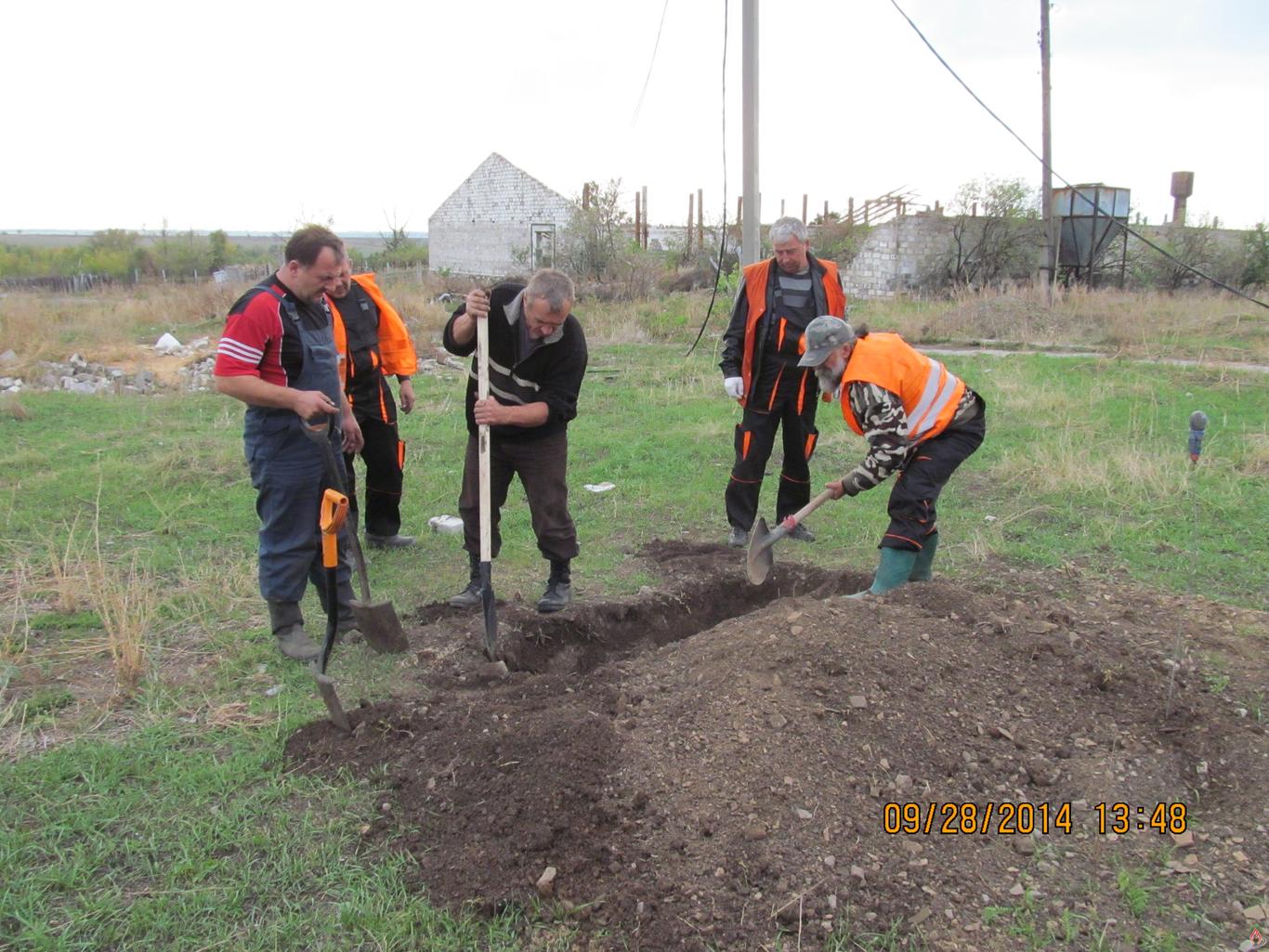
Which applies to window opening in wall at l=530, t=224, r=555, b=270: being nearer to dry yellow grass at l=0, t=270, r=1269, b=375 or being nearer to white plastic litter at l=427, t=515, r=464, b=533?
dry yellow grass at l=0, t=270, r=1269, b=375

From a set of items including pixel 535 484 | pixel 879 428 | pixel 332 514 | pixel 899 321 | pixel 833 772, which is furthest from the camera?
pixel 899 321

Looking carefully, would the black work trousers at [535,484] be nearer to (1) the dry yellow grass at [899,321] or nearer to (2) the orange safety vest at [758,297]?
(2) the orange safety vest at [758,297]

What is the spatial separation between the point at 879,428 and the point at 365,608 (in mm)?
2325

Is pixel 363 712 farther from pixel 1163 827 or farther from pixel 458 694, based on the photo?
pixel 1163 827

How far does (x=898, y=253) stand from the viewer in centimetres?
2789

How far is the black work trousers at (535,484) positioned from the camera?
432 cm

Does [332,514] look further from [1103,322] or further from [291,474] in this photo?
[1103,322]

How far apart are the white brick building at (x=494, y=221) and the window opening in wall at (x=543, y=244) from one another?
0.11ft

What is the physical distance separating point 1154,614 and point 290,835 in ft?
12.5

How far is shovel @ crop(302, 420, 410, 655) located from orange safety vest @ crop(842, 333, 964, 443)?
2134 millimetres

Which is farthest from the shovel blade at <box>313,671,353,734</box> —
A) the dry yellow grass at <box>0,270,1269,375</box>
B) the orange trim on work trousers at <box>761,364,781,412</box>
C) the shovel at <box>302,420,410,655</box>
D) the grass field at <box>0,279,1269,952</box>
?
the dry yellow grass at <box>0,270,1269,375</box>

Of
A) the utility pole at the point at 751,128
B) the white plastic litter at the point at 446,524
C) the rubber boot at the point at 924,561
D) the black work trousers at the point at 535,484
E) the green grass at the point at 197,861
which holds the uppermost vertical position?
the utility pole at the point at 751,128

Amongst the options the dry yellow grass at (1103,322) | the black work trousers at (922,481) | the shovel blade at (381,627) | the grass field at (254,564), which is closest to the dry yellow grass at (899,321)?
the dry yellow grass at (1103,322)

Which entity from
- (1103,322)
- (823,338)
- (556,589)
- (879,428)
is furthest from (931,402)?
(1103,322)
